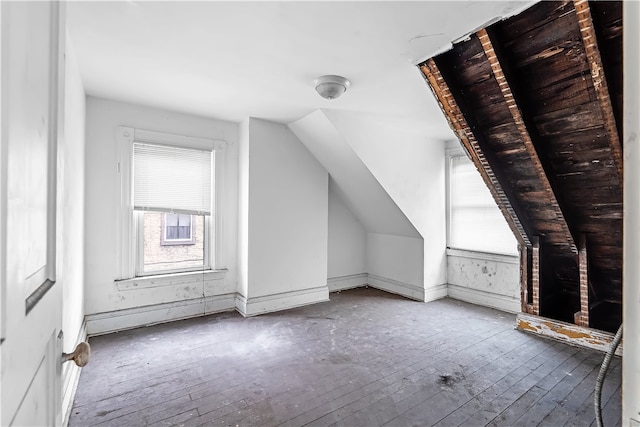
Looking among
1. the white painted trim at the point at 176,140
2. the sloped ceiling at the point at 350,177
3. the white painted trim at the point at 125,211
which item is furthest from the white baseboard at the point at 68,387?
the sloped ceiling at the point at 350,177

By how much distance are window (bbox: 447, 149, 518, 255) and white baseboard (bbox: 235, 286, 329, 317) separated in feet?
6.62

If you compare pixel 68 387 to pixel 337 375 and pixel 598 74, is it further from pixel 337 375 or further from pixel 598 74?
pixel 598 74

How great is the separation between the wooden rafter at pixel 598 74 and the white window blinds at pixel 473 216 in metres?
1.99

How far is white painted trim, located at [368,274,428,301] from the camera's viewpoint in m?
4.26

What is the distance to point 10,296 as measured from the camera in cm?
49

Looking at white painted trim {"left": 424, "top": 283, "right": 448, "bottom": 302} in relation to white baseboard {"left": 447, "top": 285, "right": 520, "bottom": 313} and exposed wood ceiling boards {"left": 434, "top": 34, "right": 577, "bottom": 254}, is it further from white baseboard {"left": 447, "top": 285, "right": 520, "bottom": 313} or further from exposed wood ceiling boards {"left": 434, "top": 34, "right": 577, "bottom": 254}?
exposed wood ceiling boards {"left": 434, "top": 34, "right": 577, "bottom": 254}

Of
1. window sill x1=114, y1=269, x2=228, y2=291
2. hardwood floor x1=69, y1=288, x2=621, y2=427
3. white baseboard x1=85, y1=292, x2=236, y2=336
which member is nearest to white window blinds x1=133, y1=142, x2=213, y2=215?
window sill x1=114, y1=269, x2=228, y2=291

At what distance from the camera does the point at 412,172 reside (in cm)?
405

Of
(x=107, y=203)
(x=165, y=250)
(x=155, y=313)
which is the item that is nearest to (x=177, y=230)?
(x=165, y=250)

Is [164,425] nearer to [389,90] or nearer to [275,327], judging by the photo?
[275,327]

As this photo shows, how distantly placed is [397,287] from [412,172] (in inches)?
66.3

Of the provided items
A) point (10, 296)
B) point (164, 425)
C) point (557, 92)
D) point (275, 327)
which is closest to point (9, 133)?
point (10, 296)

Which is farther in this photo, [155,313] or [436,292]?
[436,292]

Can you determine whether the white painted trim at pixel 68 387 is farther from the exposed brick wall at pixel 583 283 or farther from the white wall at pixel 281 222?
the exposed brick wall at pixel 583 283
